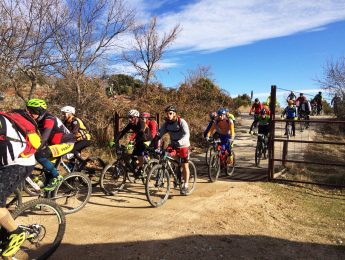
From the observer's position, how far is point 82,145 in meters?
7.99

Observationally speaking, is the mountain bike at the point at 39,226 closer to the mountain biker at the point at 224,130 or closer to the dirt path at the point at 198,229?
the dirt path at the point at 198,229

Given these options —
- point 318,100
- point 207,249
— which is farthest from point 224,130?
point 318,100

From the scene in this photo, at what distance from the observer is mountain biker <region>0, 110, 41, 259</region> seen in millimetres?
3959

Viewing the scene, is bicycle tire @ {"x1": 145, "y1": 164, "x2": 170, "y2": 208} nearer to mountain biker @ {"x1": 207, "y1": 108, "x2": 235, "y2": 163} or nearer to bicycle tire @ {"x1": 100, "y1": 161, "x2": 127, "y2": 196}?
bicycle tire @ {"x1": 100, "y1": 161, "x2": 127, "y2": 196}

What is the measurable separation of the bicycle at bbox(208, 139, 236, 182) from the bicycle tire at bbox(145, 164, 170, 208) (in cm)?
228

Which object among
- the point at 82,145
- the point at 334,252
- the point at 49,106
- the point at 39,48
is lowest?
the point at 334,252

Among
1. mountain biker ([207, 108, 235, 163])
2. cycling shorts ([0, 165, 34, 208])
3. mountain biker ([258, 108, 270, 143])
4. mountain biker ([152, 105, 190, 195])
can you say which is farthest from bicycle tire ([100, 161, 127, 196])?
mountain biker ([258, 108, 270, 143])

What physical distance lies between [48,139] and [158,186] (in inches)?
90.1

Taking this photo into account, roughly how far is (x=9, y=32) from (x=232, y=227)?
809 centimetres

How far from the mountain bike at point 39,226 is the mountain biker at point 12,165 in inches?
11.5

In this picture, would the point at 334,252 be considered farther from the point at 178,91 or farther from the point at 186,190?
the point at 178,91

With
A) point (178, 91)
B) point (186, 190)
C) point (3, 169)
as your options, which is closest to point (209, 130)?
point (186, 190)

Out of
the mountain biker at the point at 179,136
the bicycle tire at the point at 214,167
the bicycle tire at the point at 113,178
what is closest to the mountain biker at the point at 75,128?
the bicycle tire at the point at 113,178

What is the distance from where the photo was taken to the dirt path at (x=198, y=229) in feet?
16.8
